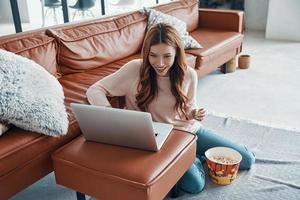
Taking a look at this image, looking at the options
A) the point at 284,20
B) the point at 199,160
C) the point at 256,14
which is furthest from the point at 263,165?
the point at 256,14

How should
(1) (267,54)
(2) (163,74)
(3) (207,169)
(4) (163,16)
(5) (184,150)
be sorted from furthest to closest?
(1) (267,54) < (4) (163,16) < (3) (207,169) < (2) (163,74) < (5) (184,150)

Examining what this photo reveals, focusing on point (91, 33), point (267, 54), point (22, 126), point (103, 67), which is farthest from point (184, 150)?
point (267, 54)

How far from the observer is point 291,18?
457 centimetres

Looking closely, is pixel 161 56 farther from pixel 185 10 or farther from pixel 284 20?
pixel 284 20

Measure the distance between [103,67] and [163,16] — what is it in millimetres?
865

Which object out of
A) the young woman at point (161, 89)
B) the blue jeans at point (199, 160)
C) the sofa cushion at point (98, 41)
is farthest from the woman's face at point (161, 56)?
the sofa cushion at point (98, 41)

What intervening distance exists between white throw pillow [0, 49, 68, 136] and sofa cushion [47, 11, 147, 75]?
0.53 meters

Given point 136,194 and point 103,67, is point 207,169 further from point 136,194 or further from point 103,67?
point 103,67

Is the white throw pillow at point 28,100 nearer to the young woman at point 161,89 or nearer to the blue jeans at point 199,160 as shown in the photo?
Result: the young woman at point 161,89

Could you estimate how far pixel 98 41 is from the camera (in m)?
2.34

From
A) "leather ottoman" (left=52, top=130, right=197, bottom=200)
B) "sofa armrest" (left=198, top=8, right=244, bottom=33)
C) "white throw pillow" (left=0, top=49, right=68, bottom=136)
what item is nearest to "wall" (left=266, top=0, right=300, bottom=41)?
"sofa armrest" (left=198, top=8, right=244, bottom=33)

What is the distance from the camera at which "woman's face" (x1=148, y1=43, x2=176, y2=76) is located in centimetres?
148

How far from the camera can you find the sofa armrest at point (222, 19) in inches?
133

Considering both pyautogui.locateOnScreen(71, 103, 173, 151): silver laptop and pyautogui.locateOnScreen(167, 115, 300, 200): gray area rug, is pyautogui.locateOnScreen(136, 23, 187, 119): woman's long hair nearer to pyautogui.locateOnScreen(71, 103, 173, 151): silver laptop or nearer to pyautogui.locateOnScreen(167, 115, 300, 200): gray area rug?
pyautogui.locateOnScreen(71, 103, 173, 151): silver laptop
